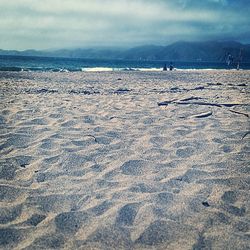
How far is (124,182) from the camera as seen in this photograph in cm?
302

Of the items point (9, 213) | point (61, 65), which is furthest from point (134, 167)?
point (61, 65)

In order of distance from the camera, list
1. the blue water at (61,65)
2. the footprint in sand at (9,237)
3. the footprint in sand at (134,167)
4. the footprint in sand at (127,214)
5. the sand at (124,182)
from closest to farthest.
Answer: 1. the footprint in sand at (9,237)
2. the sand at (124,182)
3. the footprint in sand at (127,214)
4. the footprint in sand at (134,167)
5. the blue water at (61,65)

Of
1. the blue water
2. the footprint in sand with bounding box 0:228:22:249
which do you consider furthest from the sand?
the blue water

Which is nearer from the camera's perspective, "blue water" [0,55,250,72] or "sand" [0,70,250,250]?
"sand" [0,70,250,250]

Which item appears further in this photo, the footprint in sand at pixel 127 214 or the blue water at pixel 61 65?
the blue water at pixel 61 65

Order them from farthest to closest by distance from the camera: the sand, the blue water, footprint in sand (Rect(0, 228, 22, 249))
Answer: the blue water → the sand → footprint in sand (Rect(0, 228, 22, 249))

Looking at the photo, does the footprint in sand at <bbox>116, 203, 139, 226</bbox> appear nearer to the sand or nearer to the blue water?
the sand

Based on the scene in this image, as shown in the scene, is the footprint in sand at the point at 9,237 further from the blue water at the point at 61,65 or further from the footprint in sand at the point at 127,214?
the blue water at the point at 61,65

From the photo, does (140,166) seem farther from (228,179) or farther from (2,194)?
(2,194)

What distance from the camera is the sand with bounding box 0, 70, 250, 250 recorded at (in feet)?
7.26

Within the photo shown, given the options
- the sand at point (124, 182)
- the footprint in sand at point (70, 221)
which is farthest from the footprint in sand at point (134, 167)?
the footprint in sand at point (70, 221)

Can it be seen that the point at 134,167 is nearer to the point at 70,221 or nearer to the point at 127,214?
the point at 127,214

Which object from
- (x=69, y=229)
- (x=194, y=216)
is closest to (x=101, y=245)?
(x=69, y=229)

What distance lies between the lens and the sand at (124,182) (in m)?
2.21
